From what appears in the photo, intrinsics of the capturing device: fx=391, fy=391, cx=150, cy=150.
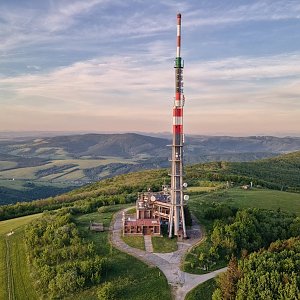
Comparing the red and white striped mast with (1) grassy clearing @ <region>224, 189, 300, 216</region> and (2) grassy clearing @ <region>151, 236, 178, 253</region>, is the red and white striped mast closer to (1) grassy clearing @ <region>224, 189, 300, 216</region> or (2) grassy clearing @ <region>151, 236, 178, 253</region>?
(2) grassy clearing @ <region>151, 236, 178, 253</region>

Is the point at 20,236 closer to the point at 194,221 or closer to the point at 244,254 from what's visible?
the point at 194,221

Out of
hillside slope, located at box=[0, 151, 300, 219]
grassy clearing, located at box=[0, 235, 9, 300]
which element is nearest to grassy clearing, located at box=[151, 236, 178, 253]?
grassy clearing, located at box=[0, 235, 9, 300]

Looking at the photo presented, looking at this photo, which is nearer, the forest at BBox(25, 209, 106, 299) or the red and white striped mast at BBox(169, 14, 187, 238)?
the forest at BBox(25, 209, 106, 299)

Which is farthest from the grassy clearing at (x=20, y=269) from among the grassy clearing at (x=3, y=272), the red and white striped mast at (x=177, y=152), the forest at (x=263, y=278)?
the forest at (x=263, y=278)

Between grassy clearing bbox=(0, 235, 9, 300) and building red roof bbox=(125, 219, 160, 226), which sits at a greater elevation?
building red roof bbox=(125, 219, 160, 226)

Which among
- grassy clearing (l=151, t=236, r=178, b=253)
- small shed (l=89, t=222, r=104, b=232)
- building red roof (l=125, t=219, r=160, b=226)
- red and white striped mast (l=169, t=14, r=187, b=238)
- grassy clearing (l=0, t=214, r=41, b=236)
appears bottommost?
grassy clearing (l=0, t=214, r=41, b=236)

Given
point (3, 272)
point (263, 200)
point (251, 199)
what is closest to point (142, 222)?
point (3, 272)
